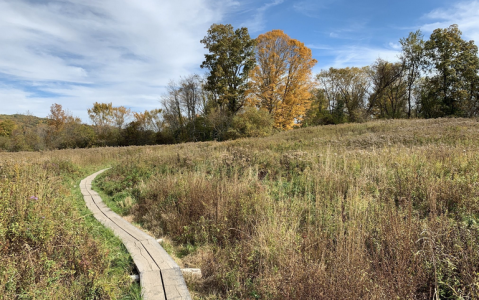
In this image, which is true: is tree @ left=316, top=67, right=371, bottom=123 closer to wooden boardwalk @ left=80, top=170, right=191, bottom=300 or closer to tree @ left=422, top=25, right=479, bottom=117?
tree @ left=422, top=25, right=479, bottom=117

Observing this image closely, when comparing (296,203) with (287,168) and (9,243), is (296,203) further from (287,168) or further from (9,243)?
(9,243)

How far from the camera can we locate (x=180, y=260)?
4.31 metres

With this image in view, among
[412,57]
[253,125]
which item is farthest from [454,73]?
[253,125]

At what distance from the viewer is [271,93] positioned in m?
27.2

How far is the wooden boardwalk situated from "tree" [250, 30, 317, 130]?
23.6 m

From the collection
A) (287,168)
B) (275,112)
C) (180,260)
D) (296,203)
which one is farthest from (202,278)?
(275,112)

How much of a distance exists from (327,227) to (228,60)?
27621 millimetres

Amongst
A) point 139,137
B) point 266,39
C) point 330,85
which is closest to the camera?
point 266,39

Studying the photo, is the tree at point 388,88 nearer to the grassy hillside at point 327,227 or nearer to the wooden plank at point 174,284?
the grassy hillside at point 327,227

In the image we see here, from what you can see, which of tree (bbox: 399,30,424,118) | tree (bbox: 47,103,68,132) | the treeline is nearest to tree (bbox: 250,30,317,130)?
the treeline

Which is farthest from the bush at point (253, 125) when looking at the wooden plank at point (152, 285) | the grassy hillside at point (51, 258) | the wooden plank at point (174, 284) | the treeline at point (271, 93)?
the wooden plank at point (152, 285)

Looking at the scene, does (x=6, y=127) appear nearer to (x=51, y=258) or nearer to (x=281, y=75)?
(x=281, y=75)

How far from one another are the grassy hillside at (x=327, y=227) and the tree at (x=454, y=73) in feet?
87.6

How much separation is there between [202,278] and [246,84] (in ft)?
90.0
